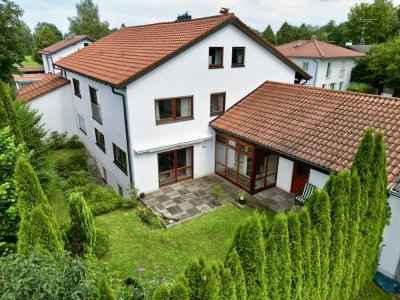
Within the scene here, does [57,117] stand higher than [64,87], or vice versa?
[64,87]

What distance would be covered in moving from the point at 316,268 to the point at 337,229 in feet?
3.60

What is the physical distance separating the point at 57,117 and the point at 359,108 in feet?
66.9

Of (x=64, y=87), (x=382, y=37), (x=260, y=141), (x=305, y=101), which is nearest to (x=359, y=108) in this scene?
(x=305, y=101)

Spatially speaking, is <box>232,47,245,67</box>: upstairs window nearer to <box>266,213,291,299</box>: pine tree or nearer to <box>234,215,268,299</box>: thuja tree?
<box>266,213,291,299</box>: pine tree

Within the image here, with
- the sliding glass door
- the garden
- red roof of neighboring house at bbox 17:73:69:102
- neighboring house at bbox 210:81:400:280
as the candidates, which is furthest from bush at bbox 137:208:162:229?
red roof of neighboring house at bbox 17:73:69:102

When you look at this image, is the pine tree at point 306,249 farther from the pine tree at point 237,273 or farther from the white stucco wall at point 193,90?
the white stucco wall at point 193,90

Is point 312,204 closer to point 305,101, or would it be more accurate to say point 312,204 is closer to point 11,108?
point 305,101

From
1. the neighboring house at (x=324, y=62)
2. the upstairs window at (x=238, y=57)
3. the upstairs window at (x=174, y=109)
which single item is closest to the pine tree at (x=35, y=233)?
the upstairs window at (x=174, y=109)

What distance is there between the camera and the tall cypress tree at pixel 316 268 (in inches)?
247

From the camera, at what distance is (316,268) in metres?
6.45

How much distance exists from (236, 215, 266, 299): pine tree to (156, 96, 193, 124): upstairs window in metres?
8.92

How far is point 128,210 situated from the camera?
1260 centimetres

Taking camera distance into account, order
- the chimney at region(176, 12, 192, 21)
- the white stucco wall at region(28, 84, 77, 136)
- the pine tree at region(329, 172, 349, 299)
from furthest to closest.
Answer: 1. the white stucco wall at region(28, 84, 77, 136)
2. the chimney at region(176, 12, 192, 21)
3. the pine tree at region(329, 172, 349, 299)

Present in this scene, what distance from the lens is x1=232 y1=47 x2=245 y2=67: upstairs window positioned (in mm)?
14680
